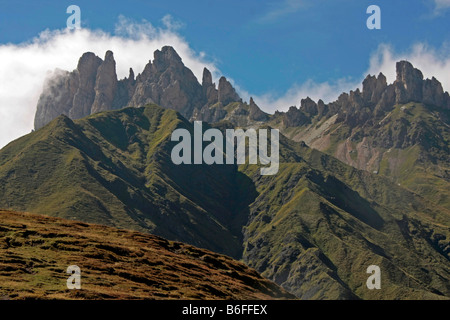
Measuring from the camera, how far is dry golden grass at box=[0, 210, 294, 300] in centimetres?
10412

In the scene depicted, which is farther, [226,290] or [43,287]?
[226,290]

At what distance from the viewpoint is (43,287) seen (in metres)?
99.9

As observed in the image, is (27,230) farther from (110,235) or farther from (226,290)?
(226,290)

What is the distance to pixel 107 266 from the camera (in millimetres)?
127812

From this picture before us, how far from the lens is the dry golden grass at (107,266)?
104 metres
